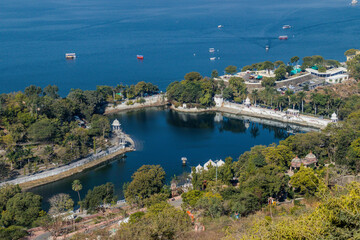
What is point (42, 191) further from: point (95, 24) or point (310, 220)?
point (95, 24)

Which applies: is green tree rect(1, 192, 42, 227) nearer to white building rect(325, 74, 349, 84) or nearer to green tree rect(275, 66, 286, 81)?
green tree rect(275, 66, 286, 81)

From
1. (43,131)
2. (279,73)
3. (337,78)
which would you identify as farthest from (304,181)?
(337,78)

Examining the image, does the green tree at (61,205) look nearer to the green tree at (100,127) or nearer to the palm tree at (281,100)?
the green tree at (100,127)

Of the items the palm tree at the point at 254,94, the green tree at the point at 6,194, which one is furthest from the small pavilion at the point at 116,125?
the palm tree at the point at 254,94

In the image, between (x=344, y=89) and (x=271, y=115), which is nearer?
(x=271, y=115)

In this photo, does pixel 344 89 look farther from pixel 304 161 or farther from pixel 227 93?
pixel 304 161

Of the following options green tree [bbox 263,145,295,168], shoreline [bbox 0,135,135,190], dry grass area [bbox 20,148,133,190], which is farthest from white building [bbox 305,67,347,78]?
dry grass area [bbox 20,148,133,190]

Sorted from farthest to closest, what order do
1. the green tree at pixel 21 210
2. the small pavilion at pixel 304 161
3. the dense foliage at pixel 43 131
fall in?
the dense foliage at pixel 43 131 → the small pavilion at pixel 304 161 → the green tree at pixel 21 210
